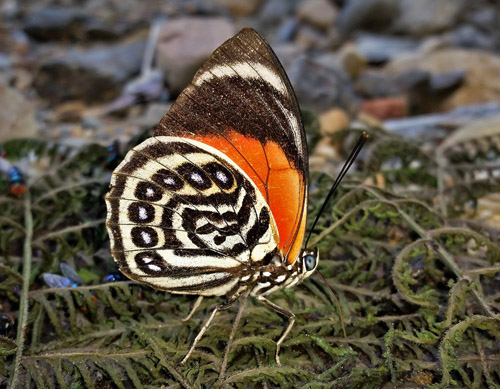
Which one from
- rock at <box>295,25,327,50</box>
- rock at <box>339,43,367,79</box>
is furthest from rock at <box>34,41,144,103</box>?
rock at <box>295,25,327,50</box>

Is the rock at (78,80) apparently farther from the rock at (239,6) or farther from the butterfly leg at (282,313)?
the rock at (239,6)

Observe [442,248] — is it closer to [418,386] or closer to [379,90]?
[418,386]

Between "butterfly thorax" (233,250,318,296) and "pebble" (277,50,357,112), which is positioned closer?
"butterfly thorax" (233,250,318,296)

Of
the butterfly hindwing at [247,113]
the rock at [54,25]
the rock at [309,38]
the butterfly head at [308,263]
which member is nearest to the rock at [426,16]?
the rock at [309,38]

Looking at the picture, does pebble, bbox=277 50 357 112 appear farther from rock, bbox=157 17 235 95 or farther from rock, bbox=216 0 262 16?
rock, bbox=216 0 262 16

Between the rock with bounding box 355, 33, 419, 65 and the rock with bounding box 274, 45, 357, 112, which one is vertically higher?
the rock with bounding box 355, 33, 419, 65

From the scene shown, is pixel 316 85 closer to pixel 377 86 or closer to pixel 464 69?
pixel 377 86

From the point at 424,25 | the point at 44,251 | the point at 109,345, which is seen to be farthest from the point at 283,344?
the point at 424,25
